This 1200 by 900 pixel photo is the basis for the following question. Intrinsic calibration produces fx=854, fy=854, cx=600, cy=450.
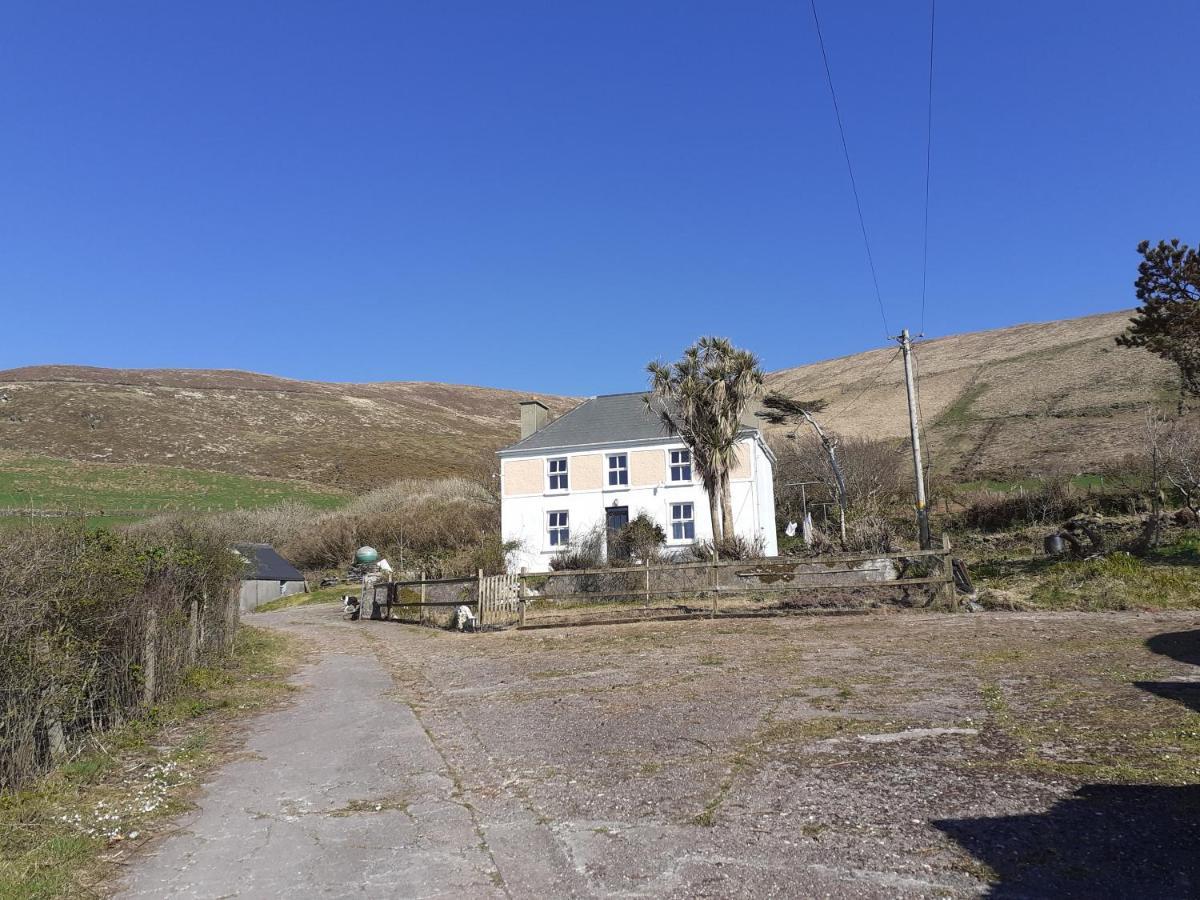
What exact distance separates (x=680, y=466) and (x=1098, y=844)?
32170 millimetres

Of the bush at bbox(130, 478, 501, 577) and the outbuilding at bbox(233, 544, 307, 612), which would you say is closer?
the outbuilding at bbox(233, 544, 307, 612)

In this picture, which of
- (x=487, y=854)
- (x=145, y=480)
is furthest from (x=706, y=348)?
(x=145, y=480)

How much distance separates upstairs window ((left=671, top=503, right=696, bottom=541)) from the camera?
36281 millimetres

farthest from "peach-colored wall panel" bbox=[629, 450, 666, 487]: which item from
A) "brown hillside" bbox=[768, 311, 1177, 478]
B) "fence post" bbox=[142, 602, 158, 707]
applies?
"fence post" bbox=[142, 602, 158, 707]

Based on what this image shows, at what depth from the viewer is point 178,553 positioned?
1090 centimetres

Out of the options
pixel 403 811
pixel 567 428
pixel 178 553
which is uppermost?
pixel 567 428

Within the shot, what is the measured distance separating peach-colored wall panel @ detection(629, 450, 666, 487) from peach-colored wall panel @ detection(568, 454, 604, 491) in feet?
4.82

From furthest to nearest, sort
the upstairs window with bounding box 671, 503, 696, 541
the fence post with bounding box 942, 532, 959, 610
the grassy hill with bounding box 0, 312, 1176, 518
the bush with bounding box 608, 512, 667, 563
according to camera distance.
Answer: the grassy hill with bounding box 0, 312, 1176, 518 → the upstairs window with bounding box 671, 503, 696, 541 → the bush with bounding box 608, 512, 667, 563 → the fence post with bounding box 942, 532, 959, 610

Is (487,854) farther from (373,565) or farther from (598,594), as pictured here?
(373,565)

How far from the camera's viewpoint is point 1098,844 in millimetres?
4684

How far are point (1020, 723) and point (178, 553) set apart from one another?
974 centimetres

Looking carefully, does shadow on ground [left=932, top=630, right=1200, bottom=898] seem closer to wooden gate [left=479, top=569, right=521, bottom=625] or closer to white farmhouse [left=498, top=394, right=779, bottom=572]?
wooden gate [left=479, top=569, right=521, bottom=625]

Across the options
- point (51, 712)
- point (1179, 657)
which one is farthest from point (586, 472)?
point (51, 712)

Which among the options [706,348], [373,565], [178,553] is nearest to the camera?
[178,553]
